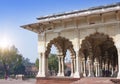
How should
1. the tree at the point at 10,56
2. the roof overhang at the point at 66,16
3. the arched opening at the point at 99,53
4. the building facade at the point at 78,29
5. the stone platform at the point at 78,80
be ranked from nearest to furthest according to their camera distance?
the stone platform at the point at 78,80 → the building facade at the point at 78,29 → the roof overhang at the point at 66,16 → the arched opening at the point at 99,53 → the tree at the point at 10,56

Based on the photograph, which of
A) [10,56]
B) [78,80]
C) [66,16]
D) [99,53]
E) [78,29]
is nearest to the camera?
[78,80]

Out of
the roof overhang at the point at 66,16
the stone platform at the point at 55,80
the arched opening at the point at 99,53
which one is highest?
the roof overhang at the point at 66,16

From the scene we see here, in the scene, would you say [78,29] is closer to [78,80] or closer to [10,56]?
[78,80]

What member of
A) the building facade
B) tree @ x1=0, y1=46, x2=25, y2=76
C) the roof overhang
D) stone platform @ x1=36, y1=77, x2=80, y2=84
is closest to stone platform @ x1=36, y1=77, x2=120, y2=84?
stone platform @ x1=36, y1=77, x2=80, y2=84

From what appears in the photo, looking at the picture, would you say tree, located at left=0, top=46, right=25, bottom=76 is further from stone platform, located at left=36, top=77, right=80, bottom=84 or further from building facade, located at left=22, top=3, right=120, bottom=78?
stone platform, located at left=36, top=77, right=80, bottom=84

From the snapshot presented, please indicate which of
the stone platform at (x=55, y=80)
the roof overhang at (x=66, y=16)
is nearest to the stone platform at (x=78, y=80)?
the stone platform at (x=55, y=80)

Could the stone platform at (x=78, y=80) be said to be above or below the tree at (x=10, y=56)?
below

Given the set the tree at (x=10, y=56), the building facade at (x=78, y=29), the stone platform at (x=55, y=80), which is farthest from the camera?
the tree at (x=10, y=56)

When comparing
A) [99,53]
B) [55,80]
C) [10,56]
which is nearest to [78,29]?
[55,80]

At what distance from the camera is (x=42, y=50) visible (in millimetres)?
17188

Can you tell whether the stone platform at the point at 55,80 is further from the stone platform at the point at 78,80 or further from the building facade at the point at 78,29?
the building facade at the point at 78,29

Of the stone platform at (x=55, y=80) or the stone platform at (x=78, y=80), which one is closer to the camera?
the stone platform at (x=78, y=80)

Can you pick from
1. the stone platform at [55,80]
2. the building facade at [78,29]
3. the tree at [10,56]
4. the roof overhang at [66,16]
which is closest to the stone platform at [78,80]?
the stone platform at [55,80]

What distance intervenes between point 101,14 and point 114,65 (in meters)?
12.5
